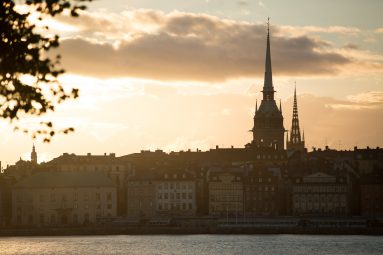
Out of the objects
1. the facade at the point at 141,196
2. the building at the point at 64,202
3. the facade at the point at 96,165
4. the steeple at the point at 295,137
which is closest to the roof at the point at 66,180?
the building at the point at 64,202

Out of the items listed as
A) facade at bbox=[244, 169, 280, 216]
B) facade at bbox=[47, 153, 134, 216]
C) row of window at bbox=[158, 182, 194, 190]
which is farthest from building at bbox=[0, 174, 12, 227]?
facade at bbox=[244, 169, 280, 216]

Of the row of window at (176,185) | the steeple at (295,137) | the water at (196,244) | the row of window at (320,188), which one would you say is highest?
the steeple at (295,137)

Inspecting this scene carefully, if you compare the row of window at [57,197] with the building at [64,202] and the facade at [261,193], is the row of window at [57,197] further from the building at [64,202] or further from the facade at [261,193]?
the facade at [261,193]

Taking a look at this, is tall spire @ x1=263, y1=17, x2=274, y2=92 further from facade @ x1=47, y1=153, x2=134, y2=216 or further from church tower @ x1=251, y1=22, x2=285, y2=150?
facade @ x1=47, y1=153, x2=134, y2=216

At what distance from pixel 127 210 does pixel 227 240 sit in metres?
23.1

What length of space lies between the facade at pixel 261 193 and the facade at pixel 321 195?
2331 millimetres

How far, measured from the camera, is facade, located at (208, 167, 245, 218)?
378ft

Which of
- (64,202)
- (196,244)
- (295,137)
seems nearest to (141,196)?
(64,202)

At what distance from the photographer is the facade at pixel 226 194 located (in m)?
115

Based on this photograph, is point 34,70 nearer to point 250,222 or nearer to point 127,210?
point 250,222

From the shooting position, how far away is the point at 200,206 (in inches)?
4628

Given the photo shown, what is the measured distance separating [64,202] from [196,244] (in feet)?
87.4

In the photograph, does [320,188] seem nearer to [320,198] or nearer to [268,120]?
[320,198]

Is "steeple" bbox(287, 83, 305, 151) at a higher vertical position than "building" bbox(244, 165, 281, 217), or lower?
higher
